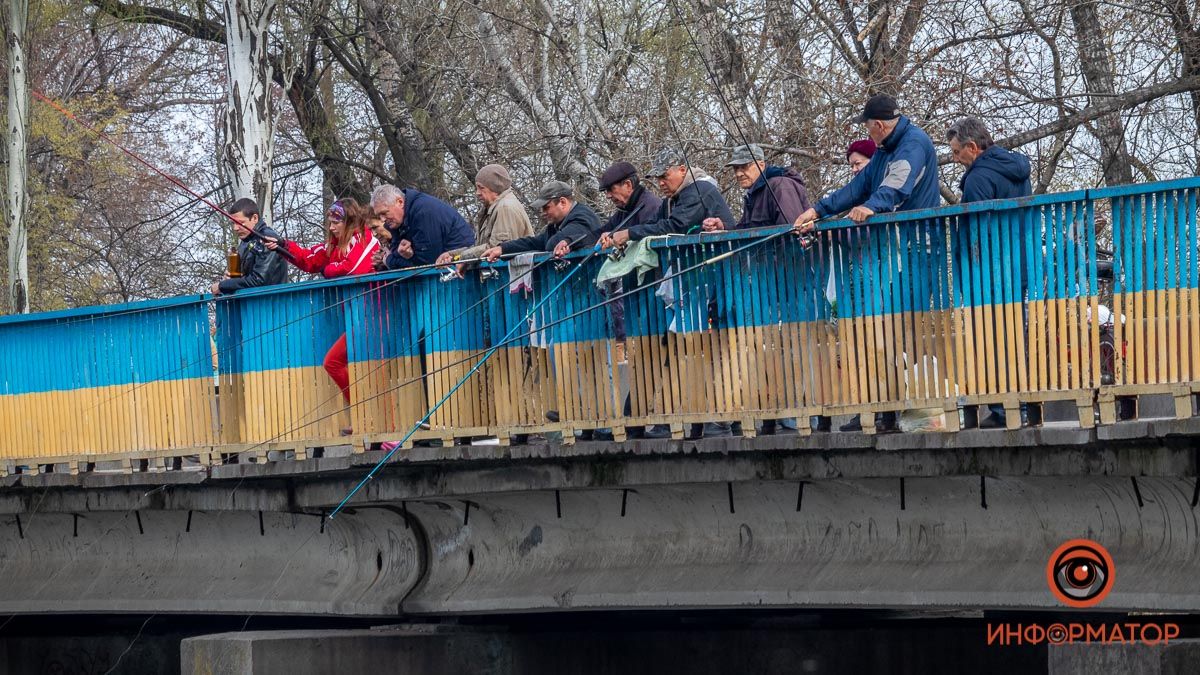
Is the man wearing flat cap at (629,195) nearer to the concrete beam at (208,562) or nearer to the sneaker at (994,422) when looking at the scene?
the sneaker at (994,422)

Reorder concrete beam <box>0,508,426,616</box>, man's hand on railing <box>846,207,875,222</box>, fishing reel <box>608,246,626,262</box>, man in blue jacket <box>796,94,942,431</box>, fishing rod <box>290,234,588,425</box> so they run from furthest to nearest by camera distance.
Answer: concrete beam <box>0,508,426,616</box>
fishing rod <box>290,234,588,425</box>
fishing reel <box>608,246,626,262</box>
man in blue jacket <box>796,94,942,431</box>
man's hand on railing <box>846,207,875,222</box>

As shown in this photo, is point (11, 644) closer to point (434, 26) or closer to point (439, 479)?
point (439, 479)

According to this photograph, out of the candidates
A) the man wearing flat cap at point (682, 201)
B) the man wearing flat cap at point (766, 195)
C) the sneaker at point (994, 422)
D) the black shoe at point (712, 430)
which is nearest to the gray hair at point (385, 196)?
the man wearing flat cap at point (682, 201)

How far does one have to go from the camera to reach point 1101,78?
17.4 meters

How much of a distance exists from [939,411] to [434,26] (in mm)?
15147

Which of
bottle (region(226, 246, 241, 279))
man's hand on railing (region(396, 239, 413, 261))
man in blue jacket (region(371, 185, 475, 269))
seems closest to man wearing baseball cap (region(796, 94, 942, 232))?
man in blue jacket (region(371, 185, 475, 269))

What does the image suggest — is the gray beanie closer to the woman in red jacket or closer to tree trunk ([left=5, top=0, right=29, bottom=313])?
the woman in red jacket

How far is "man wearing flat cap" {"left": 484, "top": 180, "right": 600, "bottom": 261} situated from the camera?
10.8 m

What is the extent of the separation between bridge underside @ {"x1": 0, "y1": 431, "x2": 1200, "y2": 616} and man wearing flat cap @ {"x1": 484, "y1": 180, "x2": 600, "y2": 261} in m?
1.31

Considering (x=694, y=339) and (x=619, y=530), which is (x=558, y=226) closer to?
(x=694, y=339)

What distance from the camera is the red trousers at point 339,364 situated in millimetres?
11516

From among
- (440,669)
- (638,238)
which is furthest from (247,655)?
(638,238)

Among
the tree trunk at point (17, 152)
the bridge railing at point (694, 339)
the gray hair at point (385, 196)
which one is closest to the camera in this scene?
the bridge railing at point (694, 339)

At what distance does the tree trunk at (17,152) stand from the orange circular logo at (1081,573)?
52.6ft
